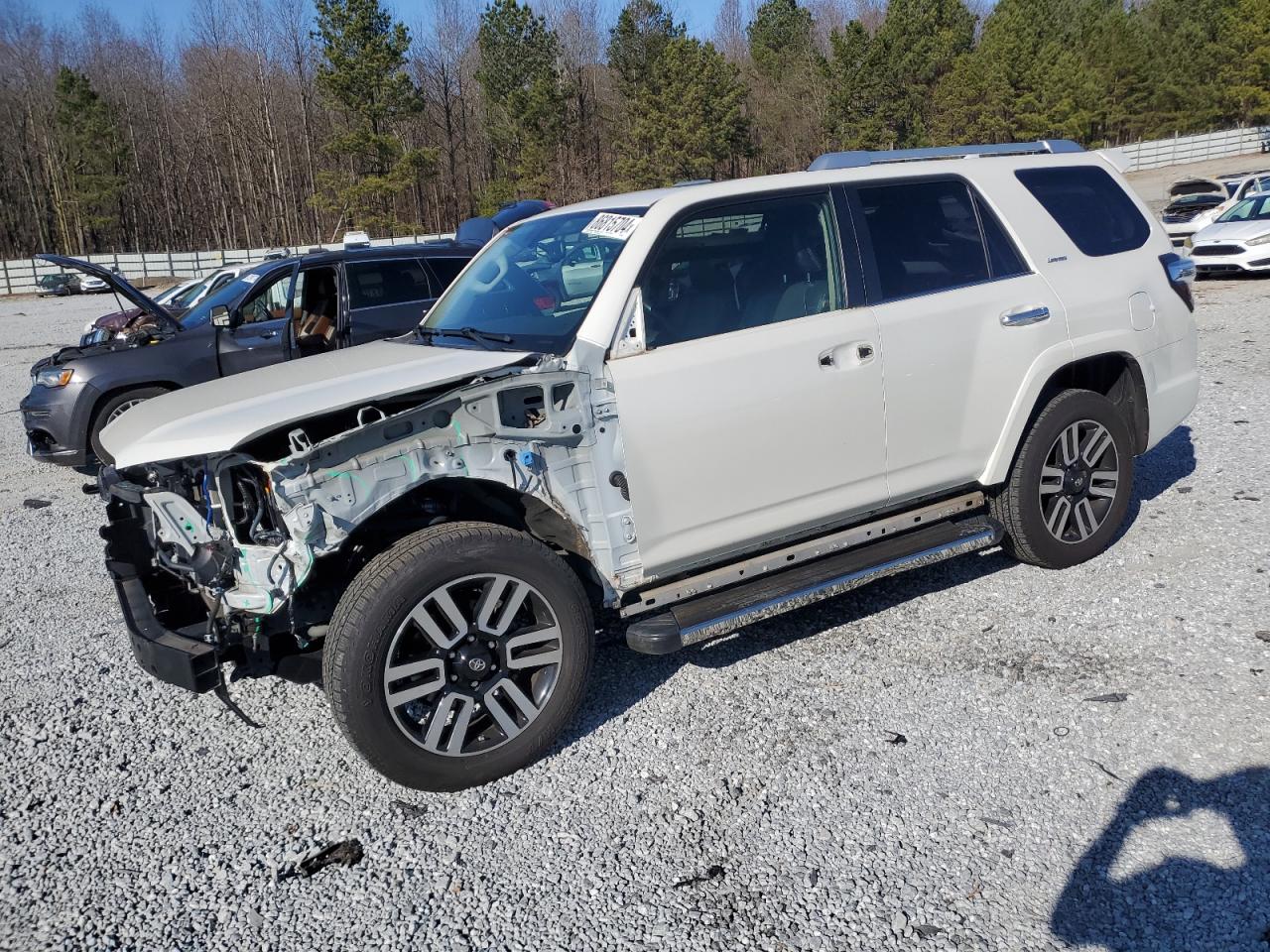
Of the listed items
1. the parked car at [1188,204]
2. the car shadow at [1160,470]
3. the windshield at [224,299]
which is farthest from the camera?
the parked car at [1188,204]

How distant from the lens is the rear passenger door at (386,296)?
852 centimetres

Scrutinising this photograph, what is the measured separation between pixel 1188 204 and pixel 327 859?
2664 cm

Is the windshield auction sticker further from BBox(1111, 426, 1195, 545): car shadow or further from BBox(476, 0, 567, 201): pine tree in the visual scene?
BBox(476, 0, 567, 201): pine tree

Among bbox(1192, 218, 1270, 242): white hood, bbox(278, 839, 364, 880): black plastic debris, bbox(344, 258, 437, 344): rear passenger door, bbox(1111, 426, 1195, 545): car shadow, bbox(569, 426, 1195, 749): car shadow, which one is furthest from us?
bbox(1192, 218, 1270, 242): white hood

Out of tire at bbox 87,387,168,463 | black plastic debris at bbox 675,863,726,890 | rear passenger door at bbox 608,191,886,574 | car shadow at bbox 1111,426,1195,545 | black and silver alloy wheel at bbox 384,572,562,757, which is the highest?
rear passenger door at bbox 608,191,886,574

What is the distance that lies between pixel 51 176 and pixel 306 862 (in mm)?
64870

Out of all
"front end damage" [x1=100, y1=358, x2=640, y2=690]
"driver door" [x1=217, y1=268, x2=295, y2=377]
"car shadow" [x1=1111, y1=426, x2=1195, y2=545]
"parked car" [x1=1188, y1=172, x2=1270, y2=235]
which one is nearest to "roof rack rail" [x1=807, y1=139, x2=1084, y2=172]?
"front end damage" [x1=100, y1=358, x2=640, y2=690]

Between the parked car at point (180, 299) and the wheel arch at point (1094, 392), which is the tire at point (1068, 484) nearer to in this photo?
the wheel arch at point (1094, 392)

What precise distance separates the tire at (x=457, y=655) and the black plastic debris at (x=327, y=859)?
0.25 meters

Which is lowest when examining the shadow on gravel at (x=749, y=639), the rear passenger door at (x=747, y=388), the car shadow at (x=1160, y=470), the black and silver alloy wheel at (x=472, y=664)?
the shadow on gravel at (x=749, y=639)

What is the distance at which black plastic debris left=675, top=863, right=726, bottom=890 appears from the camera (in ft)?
9.59

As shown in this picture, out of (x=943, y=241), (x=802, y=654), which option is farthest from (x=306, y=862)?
(x=943, y=241)

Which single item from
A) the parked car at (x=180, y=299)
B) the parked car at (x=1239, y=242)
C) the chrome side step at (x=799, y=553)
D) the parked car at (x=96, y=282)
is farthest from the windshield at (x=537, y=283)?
the parked car at (x=1239, y=242)

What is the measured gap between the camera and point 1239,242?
16.1 metres
